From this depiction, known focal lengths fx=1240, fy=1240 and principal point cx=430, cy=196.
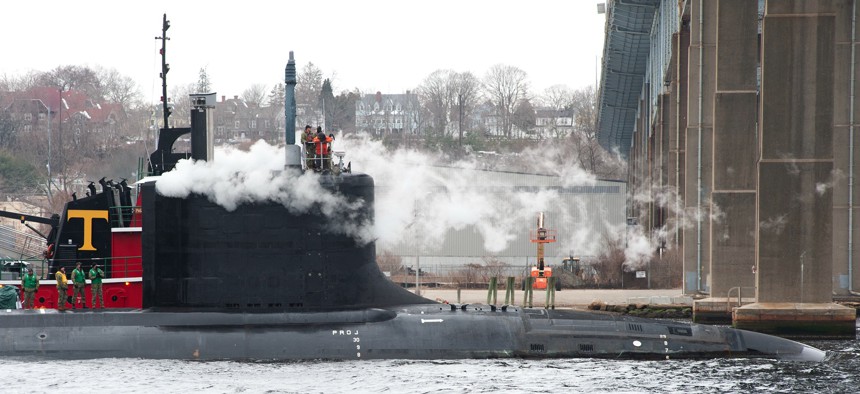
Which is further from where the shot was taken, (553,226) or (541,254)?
(553,226)

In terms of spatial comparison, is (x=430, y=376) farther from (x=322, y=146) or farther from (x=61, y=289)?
(x=61, y=289)

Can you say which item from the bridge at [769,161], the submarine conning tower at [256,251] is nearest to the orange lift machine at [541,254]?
the bridge at [769,161]

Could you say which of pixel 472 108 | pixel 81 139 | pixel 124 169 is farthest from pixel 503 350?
pixel 472 108

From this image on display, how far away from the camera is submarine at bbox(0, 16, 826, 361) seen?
30469mm

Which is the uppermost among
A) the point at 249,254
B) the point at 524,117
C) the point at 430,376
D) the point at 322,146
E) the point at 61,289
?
the point at 524,117

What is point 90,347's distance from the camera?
30953 millimetres

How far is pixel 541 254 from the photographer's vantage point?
178 ft

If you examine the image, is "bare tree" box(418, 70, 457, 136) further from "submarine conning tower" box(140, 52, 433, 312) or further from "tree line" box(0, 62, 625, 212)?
"submarine conning tower" box(140, 52, 433, 312)

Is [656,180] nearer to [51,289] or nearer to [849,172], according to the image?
[849,172]

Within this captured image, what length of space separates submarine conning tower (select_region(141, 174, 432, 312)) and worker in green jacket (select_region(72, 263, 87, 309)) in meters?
3.03

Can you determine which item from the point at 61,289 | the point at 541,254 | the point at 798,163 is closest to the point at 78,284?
the point at 61,289

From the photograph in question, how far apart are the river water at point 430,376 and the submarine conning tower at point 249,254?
162 cm

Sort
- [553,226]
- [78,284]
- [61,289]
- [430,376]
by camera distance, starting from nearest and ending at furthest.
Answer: [430,376], [78,284], [61,289], [553,226]

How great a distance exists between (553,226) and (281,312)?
36347mm
